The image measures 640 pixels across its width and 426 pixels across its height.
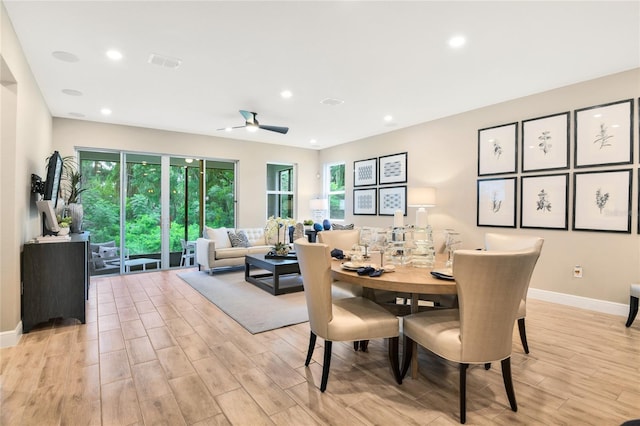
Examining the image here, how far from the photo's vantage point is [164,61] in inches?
131

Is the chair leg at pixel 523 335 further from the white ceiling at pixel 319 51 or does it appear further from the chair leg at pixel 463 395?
the white ceiling at pixel 319 51

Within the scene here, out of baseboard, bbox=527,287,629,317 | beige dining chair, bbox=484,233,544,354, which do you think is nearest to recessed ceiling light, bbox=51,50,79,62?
beige dining chair, bbox=484,233,544,354

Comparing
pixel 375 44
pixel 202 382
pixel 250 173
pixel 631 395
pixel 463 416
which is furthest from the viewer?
pixel 250 173

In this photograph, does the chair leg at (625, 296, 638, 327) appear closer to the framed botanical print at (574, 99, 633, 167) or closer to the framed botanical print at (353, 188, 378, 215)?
the framed botanical print at (574, 99, 633, 167)

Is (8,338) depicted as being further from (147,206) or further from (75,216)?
(147,206)

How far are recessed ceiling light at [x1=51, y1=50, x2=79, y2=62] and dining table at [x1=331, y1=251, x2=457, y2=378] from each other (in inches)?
133

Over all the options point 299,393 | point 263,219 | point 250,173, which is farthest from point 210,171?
point 299,393

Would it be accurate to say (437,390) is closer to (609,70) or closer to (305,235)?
(609,70)

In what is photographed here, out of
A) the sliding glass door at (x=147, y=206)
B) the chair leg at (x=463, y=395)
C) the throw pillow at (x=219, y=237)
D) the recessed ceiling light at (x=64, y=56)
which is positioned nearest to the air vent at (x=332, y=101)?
the recessed ceiling light at (x=64, y=56)

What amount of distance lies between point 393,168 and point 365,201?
1.02m

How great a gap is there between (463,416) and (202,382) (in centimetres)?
171

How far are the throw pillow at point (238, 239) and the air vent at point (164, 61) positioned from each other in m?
3.39

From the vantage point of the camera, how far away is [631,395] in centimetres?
209

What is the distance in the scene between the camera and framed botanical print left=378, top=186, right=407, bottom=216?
611 centimetres
